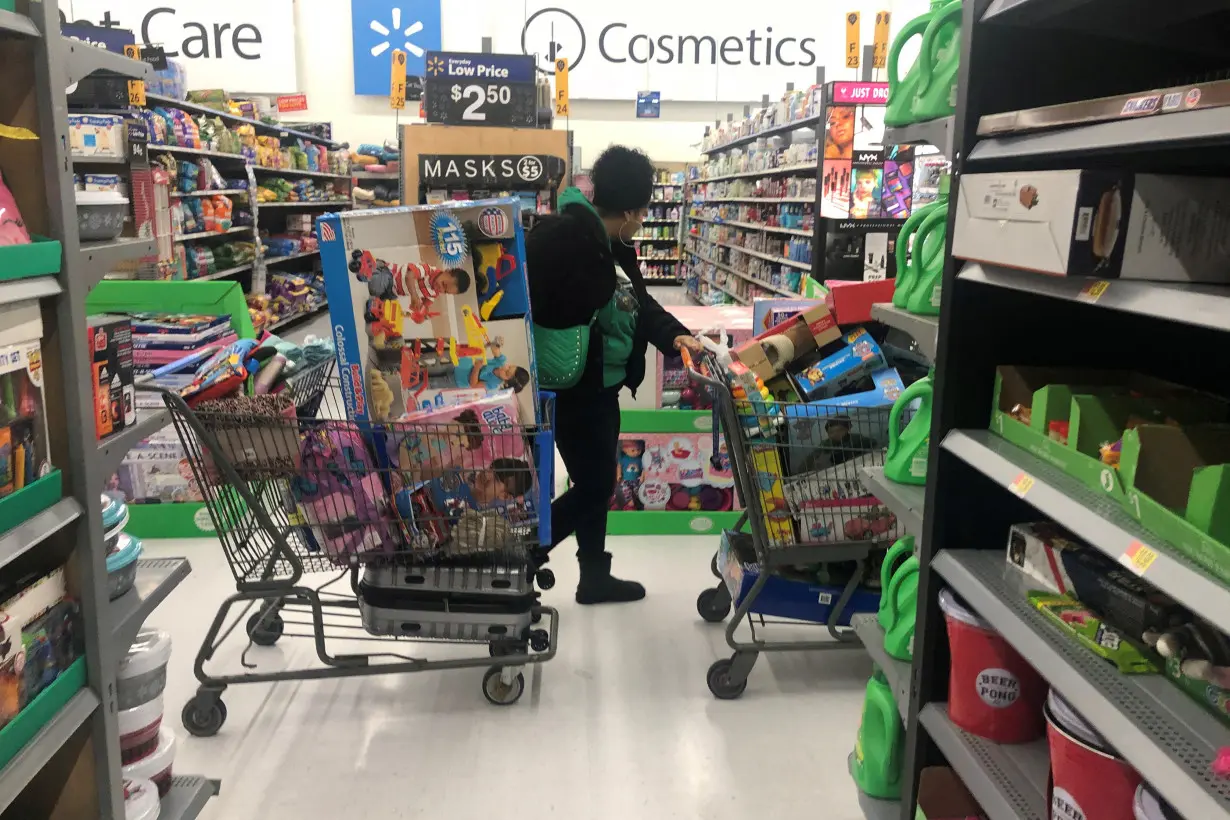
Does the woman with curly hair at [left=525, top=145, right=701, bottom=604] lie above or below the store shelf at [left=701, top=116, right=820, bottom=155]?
below

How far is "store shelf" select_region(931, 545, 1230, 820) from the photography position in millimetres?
1139

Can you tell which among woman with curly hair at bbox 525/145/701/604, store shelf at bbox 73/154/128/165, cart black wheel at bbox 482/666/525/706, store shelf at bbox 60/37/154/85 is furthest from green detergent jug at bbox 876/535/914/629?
store shelf at bbox 73/154/128/165

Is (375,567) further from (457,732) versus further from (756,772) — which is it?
(756,772)

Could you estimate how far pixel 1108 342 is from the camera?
6.19 ft

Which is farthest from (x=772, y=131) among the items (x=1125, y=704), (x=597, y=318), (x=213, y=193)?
(x=1125, y=704)

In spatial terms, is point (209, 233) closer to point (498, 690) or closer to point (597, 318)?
point (597, 318)

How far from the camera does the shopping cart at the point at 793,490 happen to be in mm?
2701

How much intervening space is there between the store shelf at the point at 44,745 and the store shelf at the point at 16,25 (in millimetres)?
1169

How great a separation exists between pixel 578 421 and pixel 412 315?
2.98ft

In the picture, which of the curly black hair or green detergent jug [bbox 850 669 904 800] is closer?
green detergent jug [bbox 850 669 904 800]

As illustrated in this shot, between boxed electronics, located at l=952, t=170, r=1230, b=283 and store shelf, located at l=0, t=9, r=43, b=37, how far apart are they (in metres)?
1.62

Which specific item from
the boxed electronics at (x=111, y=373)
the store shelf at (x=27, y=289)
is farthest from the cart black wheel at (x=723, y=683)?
the store shelf at (x=27, y=289)

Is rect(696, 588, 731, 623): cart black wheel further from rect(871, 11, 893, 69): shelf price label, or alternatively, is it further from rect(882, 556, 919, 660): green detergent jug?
rect(871, 11, 893, 69): shelf price label

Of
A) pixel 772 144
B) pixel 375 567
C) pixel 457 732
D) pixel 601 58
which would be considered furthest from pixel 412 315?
pixel 601 58
